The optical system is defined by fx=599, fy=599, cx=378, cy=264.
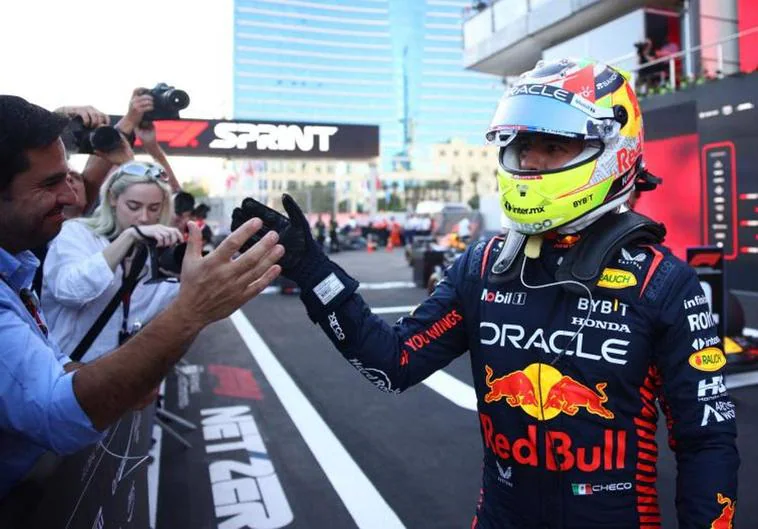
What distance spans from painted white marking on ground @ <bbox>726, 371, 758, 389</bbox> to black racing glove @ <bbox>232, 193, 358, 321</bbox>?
4975 mm

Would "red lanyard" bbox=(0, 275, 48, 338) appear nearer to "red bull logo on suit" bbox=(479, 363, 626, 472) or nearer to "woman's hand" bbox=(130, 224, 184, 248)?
"woman's hand" bbox=(130, 224, 184, 248)

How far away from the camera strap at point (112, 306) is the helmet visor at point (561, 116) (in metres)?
1.87

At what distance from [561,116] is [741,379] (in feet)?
16.9

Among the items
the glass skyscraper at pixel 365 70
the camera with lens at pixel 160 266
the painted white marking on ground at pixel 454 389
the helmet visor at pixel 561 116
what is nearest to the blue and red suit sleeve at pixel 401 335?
the helmet visor at pixel 561 116

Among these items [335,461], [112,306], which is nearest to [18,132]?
[112,306]

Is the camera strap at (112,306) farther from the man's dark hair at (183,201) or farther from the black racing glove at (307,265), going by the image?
the man's dark hair at (183,201)

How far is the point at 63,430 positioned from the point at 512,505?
1102 mm

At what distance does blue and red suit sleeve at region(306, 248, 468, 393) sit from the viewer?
1673 millimetres

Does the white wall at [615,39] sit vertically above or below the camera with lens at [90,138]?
above

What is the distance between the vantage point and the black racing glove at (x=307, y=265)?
5.23 feet

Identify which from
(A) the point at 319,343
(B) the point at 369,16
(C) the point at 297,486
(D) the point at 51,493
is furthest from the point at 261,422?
(B) the point at 369,16

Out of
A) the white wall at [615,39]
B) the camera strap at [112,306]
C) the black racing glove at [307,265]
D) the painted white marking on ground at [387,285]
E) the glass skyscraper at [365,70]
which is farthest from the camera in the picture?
the glass skyscraper at [365,70]

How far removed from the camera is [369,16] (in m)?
130

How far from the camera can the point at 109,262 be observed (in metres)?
2.78
